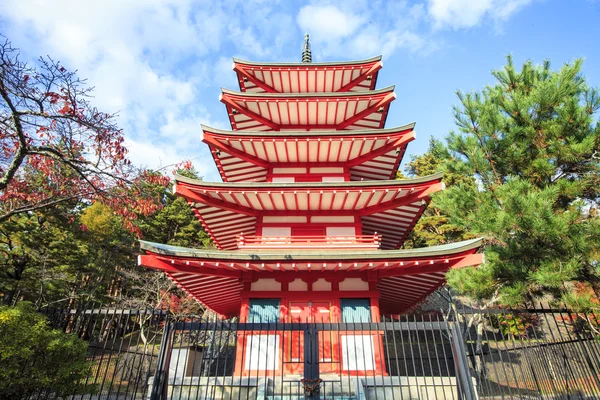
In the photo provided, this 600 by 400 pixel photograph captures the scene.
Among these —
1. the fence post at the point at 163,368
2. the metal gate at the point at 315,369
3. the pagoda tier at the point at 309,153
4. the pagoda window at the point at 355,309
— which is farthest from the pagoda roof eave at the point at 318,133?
the fence post at the point at 163,368

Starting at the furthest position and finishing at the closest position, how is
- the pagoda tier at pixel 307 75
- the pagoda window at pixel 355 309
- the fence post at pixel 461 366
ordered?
1. the pagoda tier at pixel 307 75
2. the pagoda window at pixel 355 309
3. the fence post at pixel 461 366

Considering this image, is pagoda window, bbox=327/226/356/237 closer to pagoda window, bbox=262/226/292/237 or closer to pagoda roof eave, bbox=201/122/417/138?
pagoda window, bbox=262/226/292/237

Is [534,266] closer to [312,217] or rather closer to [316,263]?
[316,263]

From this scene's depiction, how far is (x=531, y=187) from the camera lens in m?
8.45

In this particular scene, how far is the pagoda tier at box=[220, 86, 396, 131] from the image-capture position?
1423cm

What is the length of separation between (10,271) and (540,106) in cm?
3104

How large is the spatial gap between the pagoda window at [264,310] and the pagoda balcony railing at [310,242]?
1899 millimetres

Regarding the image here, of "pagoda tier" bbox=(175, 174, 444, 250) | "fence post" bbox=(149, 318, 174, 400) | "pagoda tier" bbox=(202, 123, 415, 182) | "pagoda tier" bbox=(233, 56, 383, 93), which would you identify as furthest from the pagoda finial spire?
"fence post" bbox=(149, 318, 174, 400)

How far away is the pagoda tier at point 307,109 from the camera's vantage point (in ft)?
46.7

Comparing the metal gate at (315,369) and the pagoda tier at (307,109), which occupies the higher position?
the pagoda tier at (307,109)

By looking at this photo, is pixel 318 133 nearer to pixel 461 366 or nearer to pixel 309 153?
pixel 309 153

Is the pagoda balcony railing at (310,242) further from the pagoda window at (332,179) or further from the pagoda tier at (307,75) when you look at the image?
the pagoda tier at (307,75)

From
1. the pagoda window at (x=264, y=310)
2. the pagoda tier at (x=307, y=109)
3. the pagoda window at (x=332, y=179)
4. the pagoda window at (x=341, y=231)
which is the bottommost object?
the pagoda window at (x=264, y=310)

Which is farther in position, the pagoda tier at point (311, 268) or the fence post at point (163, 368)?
the pagoda tier at point (311, 268)
